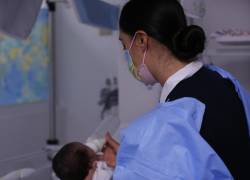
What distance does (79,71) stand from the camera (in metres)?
2.89

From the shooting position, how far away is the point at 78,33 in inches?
113

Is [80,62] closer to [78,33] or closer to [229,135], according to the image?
[78,33]

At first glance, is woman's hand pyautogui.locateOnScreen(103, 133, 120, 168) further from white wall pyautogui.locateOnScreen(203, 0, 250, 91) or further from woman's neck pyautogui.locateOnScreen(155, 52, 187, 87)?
white wall pyautogui.locateOnScreen(203, 0, 250, 91)

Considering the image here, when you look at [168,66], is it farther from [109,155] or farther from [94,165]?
[94,165]

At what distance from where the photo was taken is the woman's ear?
104cm

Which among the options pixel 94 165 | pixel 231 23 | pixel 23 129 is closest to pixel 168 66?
pixel 94 165

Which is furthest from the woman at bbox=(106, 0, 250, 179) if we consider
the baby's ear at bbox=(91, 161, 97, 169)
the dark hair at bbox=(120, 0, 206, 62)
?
the baby's ear at bbox=(91, 161, 97, 169)

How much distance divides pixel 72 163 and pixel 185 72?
916 millimetres

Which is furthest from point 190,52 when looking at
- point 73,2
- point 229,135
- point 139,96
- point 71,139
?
point 71,139

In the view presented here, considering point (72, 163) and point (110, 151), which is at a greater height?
point (110, 151)

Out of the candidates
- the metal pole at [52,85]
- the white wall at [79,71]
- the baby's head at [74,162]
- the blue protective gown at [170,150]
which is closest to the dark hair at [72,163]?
the baby's head at [74,162]

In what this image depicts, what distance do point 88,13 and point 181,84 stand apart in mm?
889

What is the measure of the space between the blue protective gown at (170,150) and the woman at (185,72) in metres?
0.01

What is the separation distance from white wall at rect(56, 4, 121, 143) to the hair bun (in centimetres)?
176
